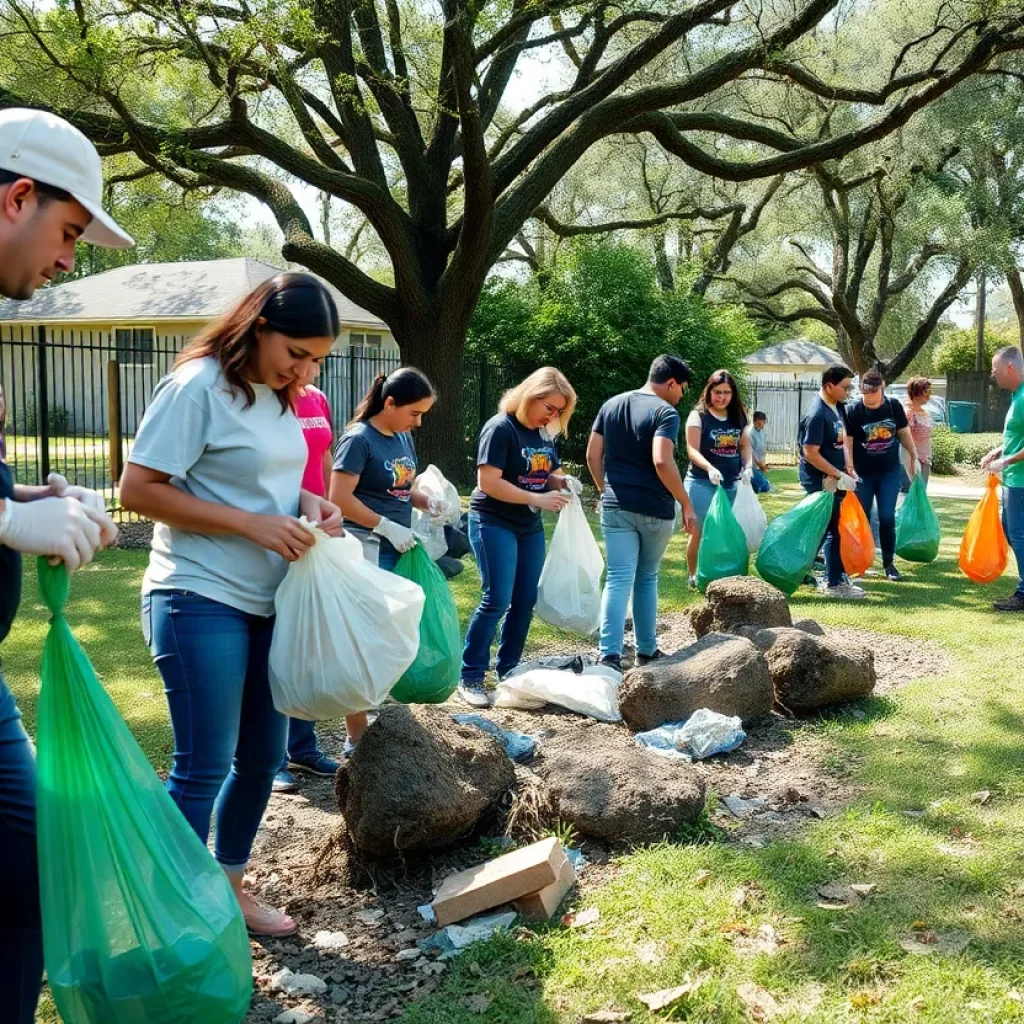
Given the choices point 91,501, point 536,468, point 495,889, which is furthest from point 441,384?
point 91,501

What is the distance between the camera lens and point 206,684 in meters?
2.62

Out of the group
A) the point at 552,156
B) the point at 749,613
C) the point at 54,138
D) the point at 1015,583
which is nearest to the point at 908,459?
the point at 1015,583

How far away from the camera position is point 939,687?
5.81 metres

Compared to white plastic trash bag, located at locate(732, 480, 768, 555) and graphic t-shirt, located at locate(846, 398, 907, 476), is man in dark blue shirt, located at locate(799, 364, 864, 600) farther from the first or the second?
white plastic trash bag, located at locate(732, 480, 768, 555)

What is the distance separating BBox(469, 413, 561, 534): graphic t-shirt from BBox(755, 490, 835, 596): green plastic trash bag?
2970mm

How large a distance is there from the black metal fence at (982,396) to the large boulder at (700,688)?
107 ft

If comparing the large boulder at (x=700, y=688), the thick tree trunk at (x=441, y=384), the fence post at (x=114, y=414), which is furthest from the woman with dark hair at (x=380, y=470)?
the fence post at (x=114, y=414)

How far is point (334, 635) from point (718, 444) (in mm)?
5923

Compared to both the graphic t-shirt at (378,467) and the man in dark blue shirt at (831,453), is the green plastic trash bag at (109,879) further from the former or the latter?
the man in dark blue shirt at (831,453)

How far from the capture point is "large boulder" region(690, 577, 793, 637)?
620 cm

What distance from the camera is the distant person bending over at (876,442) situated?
8.85m

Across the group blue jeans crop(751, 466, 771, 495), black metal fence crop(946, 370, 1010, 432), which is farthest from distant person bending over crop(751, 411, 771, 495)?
black metal fence crop(946, 370, 1010, 432)

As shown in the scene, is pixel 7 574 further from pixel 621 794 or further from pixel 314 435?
pixel 314 435

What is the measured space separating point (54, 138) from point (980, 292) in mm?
37521
